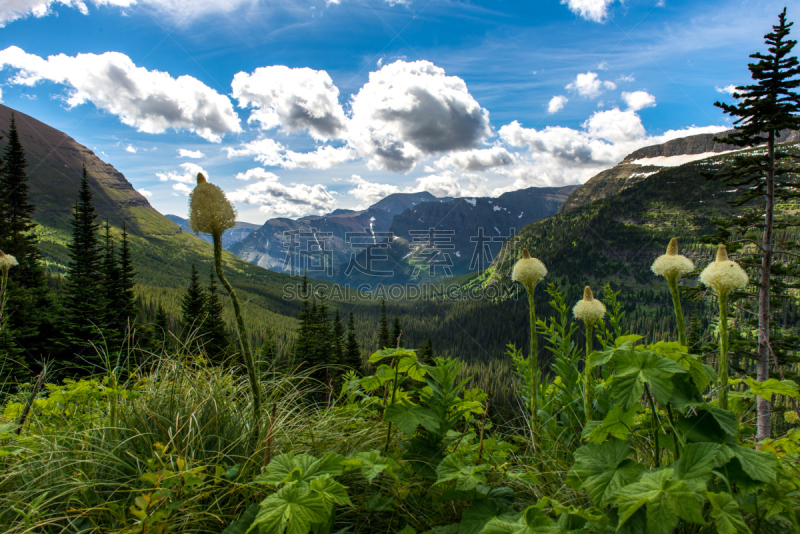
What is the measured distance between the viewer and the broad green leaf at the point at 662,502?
1310mm

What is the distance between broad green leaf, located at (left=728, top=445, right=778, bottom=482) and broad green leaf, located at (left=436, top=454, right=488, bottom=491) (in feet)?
3.75

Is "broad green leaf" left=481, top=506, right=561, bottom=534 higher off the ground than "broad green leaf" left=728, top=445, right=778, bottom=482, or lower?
lower

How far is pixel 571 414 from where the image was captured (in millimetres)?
3113

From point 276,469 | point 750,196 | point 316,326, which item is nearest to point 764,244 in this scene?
point 750,196

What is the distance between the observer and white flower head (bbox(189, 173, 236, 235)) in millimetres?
2133

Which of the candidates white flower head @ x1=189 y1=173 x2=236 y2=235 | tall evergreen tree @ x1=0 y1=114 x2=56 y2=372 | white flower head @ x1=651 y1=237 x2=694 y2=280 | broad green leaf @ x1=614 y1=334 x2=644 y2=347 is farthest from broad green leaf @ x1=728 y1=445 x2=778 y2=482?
tall evergreen tree @ x1=0 y1=114 x2=56 y2=372

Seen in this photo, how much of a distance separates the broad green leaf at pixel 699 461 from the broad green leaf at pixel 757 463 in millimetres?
56

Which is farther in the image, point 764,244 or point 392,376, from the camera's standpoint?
point 764,244

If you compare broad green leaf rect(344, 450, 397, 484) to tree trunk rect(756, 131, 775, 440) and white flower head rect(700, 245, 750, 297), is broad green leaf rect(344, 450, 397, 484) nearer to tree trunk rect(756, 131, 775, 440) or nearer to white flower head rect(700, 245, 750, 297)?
white flower head rect(700, 245, 750, 297)

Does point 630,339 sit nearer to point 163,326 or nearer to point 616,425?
point 616,425

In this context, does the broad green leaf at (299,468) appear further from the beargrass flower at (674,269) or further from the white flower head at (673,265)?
the white flower head at (673,265)

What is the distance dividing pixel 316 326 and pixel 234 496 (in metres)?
26.1

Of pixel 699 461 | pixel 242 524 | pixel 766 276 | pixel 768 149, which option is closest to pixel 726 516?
pixel 699 461

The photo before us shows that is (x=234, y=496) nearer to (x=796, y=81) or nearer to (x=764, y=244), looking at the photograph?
(x=764, y=244)
